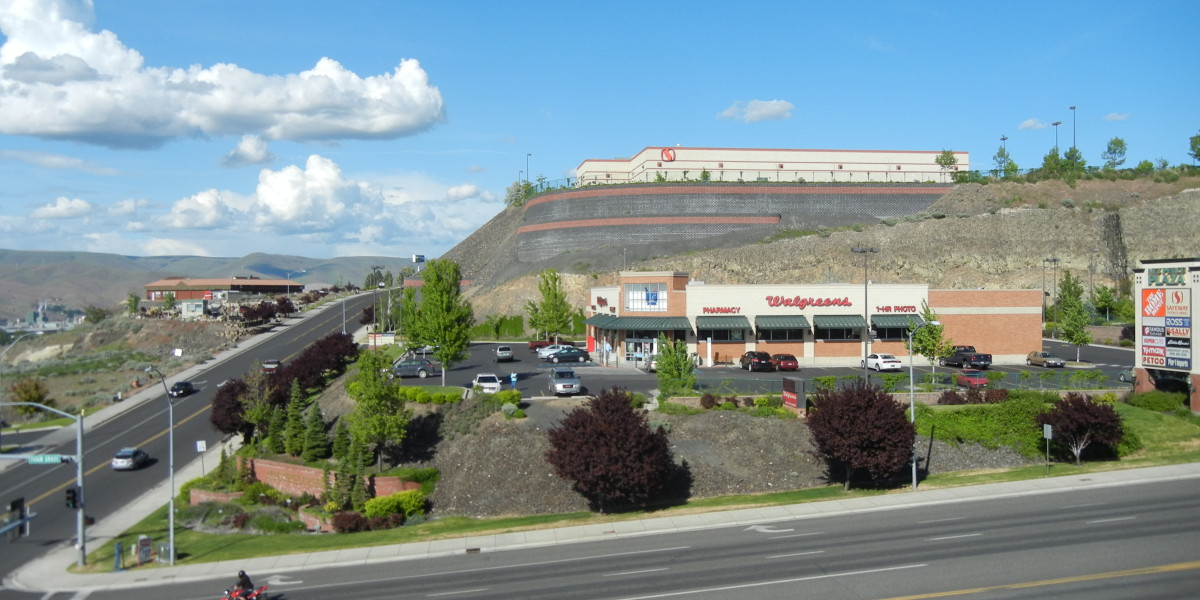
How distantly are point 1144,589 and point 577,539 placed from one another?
1801cm

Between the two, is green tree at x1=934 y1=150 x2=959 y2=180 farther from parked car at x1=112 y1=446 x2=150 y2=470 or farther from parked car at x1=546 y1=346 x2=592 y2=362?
parked car at x1=112 y1=446 x2=150 y2=470

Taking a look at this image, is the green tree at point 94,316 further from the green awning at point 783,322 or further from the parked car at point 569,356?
the green awning at point 783,322

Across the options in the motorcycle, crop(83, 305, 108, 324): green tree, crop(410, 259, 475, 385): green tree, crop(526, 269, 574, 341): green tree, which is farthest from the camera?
crop(83, 305, 108, 324): green tree

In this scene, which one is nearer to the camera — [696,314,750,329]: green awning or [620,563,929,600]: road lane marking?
[620,563,929,600]: road lane marking

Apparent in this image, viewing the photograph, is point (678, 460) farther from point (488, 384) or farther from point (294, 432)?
point (294, 432)

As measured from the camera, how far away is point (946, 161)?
400 feet

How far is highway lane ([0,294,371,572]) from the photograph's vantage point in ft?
123

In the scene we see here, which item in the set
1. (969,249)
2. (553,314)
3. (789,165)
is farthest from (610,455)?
(789,165)

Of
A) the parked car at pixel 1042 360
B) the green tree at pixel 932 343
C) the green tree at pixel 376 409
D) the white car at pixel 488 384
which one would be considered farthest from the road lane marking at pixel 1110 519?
the parked car at pixel 1042 360

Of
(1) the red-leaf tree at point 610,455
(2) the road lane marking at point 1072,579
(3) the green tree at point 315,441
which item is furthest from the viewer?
Answer: (3) the green tree at point 315,441

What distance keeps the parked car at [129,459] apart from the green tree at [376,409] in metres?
15.1

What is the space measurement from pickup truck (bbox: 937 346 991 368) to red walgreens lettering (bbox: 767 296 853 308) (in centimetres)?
837

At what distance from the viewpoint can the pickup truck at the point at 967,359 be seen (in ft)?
200

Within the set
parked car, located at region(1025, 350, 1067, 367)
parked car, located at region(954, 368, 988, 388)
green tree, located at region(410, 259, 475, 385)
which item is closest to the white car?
green tree, located at region(410, 259, 475, 385)
